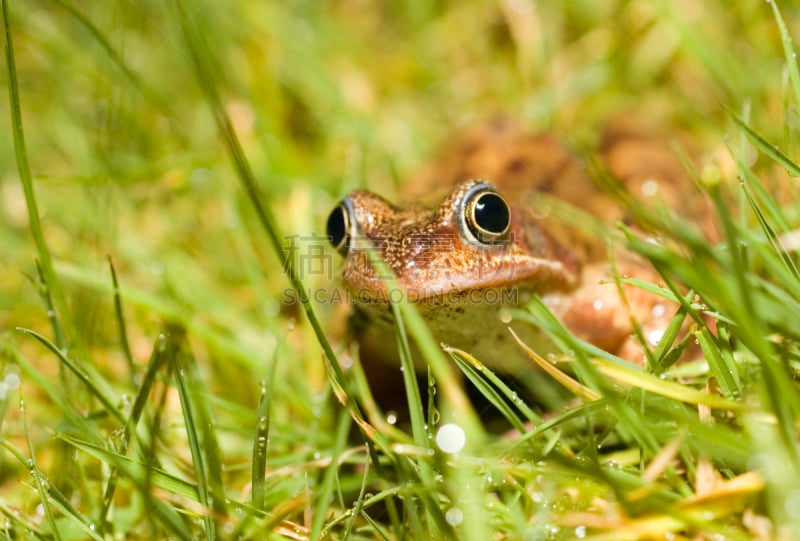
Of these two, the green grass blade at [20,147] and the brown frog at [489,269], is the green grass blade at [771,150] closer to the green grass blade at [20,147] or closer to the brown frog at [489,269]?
the brown frog at [489,269]

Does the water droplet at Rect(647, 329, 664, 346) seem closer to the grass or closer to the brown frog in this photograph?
the brown frog

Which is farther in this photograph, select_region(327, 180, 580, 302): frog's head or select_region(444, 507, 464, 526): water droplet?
select_region(327, 180, 580, 302): frog's head

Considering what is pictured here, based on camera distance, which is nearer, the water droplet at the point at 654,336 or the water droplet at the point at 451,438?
the water droplet at the point at 451,438

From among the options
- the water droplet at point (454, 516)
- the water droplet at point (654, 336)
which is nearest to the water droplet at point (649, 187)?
the water droplet at point (654, 336)

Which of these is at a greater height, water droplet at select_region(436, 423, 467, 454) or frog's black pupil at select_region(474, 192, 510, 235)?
frog's black pupil at select_region(474, 192, 510, 235)

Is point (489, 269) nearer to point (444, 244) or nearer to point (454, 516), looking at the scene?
point (444, 244)

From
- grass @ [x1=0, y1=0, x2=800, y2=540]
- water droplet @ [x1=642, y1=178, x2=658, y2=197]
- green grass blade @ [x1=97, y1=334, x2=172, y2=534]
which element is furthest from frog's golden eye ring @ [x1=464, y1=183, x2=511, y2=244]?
water droplet @ [x1=642, y1=178, x2=658, y2=197]
